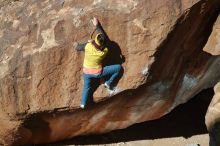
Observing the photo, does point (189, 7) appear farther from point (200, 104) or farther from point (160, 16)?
point (200, 104)

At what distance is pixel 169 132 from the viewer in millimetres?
8273

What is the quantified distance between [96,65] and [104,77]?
256 mm

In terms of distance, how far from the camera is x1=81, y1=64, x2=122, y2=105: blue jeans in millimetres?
6621

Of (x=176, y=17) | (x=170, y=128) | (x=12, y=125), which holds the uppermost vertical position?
(x=176, y=17)

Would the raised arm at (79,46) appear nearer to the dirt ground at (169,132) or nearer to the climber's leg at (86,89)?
the climber's leg at (86,89)

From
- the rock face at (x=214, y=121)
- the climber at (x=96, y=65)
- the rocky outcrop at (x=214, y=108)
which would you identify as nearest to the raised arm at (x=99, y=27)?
the climber at (x=96, y=65)

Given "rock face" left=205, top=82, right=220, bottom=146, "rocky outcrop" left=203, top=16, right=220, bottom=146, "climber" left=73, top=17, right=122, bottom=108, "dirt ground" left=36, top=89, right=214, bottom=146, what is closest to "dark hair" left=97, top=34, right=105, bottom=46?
"climber" left=73, top=17, right=122, bottom=108

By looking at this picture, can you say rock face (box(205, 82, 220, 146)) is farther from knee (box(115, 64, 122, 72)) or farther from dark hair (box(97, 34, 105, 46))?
dark hair (box(97, 34, 105, 46))

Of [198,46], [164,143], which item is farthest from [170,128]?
[198,46]

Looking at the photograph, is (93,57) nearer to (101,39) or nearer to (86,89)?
(101,39)

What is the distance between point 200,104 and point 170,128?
76 centimetres

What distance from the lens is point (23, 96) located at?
6922mm

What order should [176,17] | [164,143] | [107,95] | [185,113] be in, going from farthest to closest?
[185,113] < [164,143] < [107,95] < [176,17]

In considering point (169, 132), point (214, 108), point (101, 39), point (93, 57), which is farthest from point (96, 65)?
point (169, 132)
